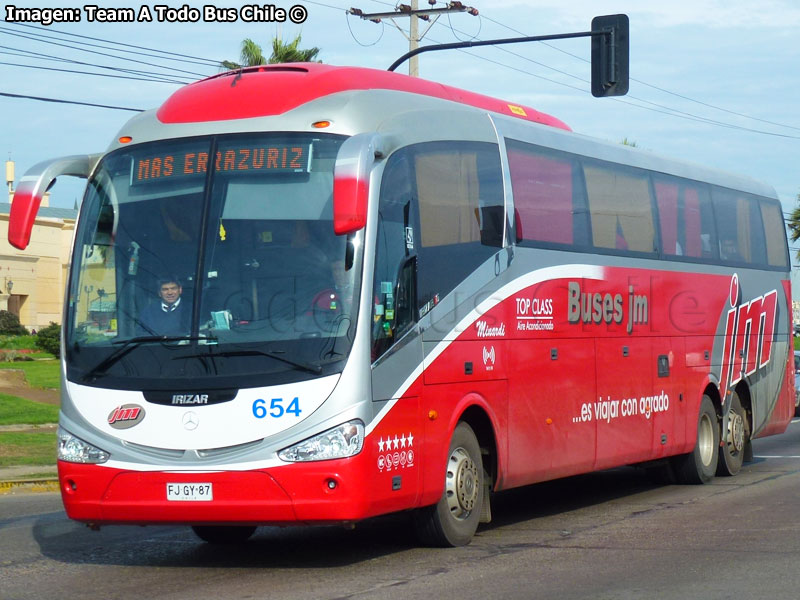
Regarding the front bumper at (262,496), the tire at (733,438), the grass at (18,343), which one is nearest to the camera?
the front bumper at (262,496)

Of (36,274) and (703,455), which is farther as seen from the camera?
(36,274)

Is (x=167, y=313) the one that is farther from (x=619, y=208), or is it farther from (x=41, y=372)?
(x=41, y=372)

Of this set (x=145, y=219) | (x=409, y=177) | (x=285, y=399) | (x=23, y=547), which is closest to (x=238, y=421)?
(x=285, y=399)

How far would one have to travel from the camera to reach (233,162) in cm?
934

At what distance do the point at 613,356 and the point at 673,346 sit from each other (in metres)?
1.81

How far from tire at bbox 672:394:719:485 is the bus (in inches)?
149

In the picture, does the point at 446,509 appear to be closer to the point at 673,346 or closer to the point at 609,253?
the point at 609,253

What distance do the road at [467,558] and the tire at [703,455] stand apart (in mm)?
1676

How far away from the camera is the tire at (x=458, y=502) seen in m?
10.1

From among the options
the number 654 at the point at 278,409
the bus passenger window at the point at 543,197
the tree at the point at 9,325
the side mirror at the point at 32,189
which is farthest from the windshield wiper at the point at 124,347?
the tree at the point at 9,325

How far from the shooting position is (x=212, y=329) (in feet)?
29.4

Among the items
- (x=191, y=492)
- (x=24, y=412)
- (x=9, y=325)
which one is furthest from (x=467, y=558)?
(x=9, y=325)

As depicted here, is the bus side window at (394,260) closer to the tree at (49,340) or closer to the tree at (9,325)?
the tree at (49,340)

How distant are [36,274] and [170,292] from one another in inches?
2474
